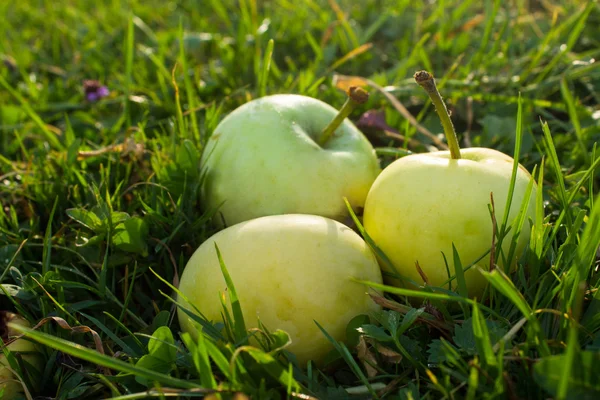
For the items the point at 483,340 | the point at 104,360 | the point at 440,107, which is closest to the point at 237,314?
the point at 104,360

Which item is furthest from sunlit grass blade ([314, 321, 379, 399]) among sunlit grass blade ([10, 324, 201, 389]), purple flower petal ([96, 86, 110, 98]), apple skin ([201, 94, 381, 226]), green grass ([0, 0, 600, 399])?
purple flower petal ([96, 86, 110, 98])

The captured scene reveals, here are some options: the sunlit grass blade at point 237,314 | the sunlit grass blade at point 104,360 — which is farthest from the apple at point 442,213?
the sunlit grass blade at point 104,360

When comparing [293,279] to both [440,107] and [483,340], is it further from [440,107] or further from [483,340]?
[440,107]

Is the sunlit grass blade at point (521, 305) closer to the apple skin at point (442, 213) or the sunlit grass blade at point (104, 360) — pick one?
the apple skin at point (442, 213)

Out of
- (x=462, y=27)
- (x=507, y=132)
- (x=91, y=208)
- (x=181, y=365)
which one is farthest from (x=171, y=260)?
(x=462, y=27)

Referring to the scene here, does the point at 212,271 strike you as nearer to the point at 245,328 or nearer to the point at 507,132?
the point at 245,328
